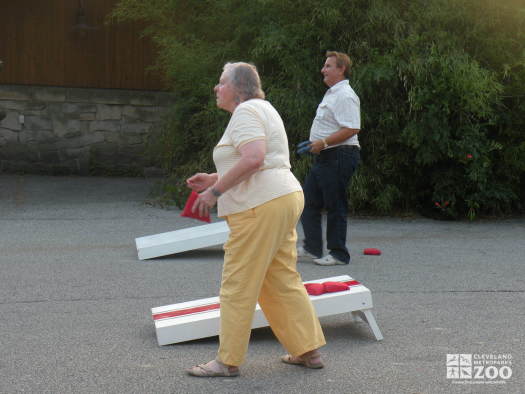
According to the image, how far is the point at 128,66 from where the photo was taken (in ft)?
47.3

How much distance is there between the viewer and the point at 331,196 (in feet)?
22.8

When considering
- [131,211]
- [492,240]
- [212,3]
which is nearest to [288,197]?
[492,240]

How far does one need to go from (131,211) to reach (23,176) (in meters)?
4.36

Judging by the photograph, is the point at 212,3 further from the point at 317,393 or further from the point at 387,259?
the point at 317,393

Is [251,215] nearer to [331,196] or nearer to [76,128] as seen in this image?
[331,196]

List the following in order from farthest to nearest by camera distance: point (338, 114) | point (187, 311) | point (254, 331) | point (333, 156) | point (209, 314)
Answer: point (333, 156)
point (338, 114)
point (254, 331)
point (187, 311)
point (209, 314)

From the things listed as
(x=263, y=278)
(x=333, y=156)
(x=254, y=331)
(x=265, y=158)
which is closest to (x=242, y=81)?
(x=265, y=158)

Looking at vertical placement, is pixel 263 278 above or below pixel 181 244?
above

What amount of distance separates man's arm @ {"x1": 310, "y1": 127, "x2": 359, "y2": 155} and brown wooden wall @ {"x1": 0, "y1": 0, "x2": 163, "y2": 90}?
324 inches

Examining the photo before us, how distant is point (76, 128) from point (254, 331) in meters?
10.2

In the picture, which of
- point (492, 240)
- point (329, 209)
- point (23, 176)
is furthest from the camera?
point (23, 176)

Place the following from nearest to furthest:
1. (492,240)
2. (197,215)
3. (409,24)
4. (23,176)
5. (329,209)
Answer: (197,215)
(329,209)
(492,240)
(409,24)
(23,176)

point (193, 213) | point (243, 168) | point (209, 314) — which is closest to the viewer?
point (243, 168)

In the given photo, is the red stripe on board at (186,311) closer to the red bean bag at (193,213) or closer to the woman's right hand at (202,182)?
the red bean bag at (193,213)
